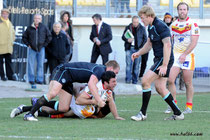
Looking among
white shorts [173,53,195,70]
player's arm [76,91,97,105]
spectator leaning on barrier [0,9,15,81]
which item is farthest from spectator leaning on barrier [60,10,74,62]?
player's arm [76,91,97,105]

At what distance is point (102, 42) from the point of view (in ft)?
57.2

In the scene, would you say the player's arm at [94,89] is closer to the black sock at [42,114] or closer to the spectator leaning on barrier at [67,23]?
the black sock at [42,114]

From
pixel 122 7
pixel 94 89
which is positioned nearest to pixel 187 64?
pixel 94 89

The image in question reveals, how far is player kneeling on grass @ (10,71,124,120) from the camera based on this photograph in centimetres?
886

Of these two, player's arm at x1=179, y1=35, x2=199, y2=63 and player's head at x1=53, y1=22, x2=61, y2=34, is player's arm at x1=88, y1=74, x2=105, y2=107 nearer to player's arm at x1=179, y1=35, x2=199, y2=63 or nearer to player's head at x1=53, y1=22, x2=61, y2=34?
player's arm at x1=179, y1=35, x2=199, y2=63

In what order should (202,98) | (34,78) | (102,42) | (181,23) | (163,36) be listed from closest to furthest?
1. (163,36)
2. (181,23)
3. (202,98)
4. (34,78)
5. (102,42)

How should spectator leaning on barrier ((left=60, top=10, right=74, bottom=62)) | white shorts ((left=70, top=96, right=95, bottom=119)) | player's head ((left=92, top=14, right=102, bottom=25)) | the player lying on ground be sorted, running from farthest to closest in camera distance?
player's head ((left=92, top=14, right=102, bottom=25)) → spectator leaning on barrier ((left=60, top=10, right=74, bottom=62)) → white shorts ((left=70, top=96, right=95, bottom=119)) → the player lying on ground

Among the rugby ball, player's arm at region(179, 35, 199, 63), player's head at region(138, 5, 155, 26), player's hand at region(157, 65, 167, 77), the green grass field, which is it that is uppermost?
player's head at region(138, 5, 155, 26)

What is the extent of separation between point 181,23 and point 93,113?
102 inches

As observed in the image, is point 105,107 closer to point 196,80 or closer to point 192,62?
point 192,62

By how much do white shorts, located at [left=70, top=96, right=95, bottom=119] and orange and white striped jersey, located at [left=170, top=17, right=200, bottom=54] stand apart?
235 centimetres

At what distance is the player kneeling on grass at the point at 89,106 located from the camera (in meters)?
8.86

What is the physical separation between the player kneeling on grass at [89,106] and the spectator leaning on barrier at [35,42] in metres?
6.26

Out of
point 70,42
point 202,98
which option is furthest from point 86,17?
point 202,98
